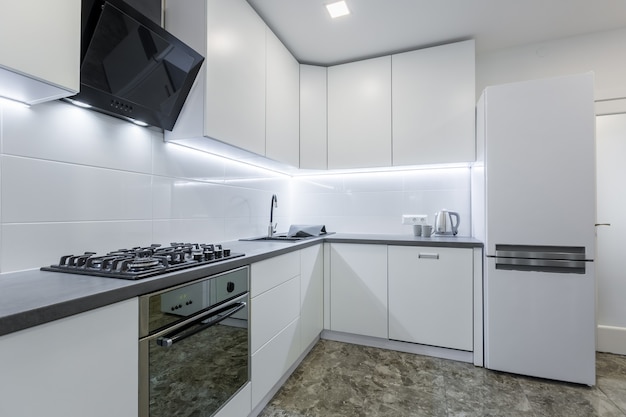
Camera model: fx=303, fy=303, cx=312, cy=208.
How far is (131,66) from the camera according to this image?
1.32m

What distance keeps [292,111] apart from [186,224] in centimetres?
137

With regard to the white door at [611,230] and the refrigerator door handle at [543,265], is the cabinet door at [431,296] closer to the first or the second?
the refrigerator door handle at [543,265]

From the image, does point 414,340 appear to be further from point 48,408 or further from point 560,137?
point 48,408

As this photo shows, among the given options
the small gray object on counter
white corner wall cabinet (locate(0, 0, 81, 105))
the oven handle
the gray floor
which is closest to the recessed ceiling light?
white corner wall cabinet (locate(0, 0, 81, 105))

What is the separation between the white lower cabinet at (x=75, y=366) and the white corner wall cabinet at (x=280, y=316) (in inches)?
26.1

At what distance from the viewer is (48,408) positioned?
0.69m

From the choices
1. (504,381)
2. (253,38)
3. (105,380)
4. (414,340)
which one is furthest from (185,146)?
(504,381)

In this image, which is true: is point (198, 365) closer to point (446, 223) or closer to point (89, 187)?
point (89, 187)

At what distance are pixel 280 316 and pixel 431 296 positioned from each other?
3.79 feet

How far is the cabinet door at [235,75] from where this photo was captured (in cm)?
160

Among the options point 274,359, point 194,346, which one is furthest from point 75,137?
point 274,359

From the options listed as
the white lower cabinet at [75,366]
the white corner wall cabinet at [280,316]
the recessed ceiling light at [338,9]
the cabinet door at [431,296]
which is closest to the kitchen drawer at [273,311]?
the white corner wall cabinet at [280,316]

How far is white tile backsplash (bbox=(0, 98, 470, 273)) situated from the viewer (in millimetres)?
1108

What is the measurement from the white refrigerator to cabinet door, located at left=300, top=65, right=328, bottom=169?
1319 millimetres
